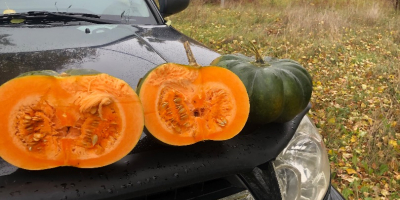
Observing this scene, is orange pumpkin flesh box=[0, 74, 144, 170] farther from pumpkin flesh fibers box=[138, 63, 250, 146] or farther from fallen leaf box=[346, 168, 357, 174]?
fallen leaf box=[346, 168, 357, 174]

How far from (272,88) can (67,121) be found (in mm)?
755

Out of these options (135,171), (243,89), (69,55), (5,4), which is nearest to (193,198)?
(135,171)

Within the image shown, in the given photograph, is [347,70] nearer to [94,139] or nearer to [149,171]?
[149,171]

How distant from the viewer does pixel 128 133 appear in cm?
112

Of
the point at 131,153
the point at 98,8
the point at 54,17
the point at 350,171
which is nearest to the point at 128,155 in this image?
the point at 131,153

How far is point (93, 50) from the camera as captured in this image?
6.22 feet

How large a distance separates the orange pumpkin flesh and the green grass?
246 cm

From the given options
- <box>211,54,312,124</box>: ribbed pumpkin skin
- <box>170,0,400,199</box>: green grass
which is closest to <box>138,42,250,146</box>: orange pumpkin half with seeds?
<box>211,54,312,124</box>: ribbed pumpkin skin

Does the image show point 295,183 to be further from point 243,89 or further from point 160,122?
point 160,122

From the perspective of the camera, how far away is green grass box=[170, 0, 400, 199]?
11.3 feet

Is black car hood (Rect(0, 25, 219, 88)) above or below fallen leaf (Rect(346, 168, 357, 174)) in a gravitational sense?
above

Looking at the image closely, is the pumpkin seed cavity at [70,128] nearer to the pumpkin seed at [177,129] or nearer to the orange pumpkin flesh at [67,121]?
the orange pumpkin flesh at [67,121]

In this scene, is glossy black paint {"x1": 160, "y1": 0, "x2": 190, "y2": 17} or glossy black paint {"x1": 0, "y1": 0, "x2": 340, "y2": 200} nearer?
glossy black paint {"x1": 0, "y1": 0, "x2": 340, "y2": 200}

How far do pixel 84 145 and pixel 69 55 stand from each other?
0.82 metres
